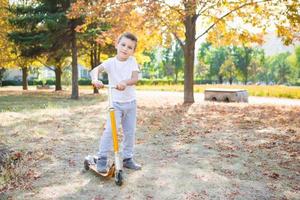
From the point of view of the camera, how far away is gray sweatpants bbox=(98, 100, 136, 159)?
5.00m

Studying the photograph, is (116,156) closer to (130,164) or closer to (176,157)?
(130,164)

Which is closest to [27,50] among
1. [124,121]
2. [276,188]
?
[124,121]

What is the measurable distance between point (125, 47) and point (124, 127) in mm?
1102

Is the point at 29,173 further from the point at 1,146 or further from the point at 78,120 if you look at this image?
the point at 78,120

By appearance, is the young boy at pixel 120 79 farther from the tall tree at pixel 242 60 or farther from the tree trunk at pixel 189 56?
the tall tree at pixel 242 60

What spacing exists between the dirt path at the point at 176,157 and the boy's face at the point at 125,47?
5.12 feet

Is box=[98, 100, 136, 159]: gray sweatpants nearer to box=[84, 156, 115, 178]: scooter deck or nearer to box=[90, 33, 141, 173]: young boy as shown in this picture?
box=[90, 33, 141, 173]: young boy

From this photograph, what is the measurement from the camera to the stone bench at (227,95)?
58.6 ft

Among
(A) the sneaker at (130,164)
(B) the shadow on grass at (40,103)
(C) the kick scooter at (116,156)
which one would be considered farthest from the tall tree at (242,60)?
(C) the kick scooter at (116,156)

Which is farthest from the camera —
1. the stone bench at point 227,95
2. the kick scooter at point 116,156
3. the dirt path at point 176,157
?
the stone bench at point 227,95

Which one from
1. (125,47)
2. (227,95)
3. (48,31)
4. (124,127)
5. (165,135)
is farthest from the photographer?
(48,31)

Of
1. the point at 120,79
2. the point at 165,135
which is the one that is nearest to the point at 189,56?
the point at 165,135

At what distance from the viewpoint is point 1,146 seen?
675 centimetres

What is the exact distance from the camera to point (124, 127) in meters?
5.31
